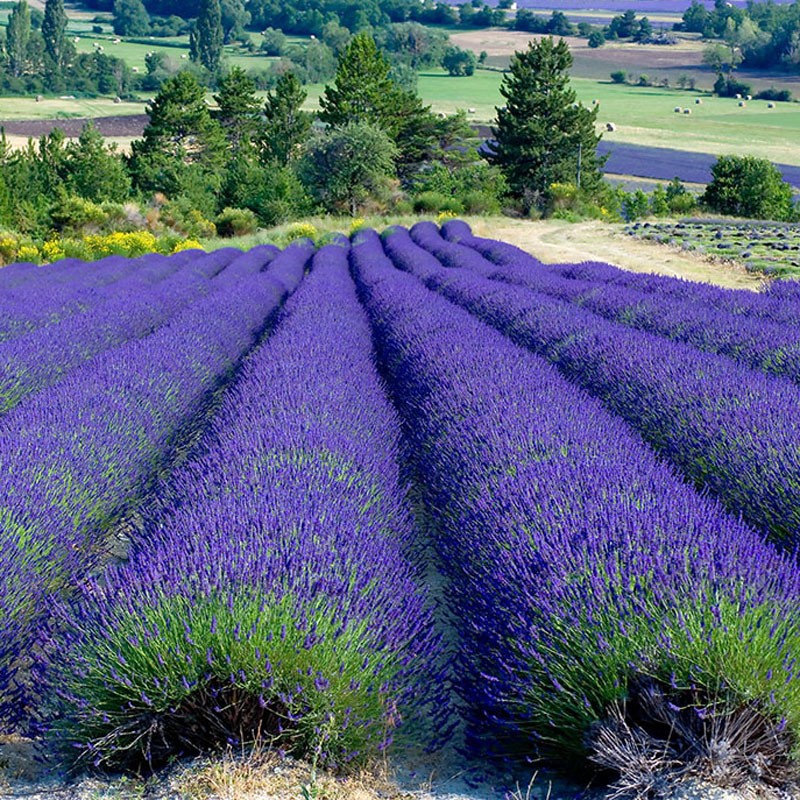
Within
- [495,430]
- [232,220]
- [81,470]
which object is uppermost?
[495,430]

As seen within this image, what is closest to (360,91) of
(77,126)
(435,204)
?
(435,204)

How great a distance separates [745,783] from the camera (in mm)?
1886

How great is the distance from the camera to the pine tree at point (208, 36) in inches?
3356

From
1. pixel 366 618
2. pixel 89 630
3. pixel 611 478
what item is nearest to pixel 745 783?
pixel 366 618

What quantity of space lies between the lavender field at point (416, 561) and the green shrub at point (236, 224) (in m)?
26.6

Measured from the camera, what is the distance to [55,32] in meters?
89.4

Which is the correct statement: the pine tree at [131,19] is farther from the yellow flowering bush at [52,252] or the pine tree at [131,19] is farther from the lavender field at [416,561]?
the lavender field at [416,561]

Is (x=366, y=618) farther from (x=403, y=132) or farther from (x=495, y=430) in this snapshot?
(x=403, y=132)

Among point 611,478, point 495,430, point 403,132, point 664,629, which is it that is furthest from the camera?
point 403,132

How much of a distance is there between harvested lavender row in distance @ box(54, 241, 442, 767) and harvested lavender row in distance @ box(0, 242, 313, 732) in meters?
0.31

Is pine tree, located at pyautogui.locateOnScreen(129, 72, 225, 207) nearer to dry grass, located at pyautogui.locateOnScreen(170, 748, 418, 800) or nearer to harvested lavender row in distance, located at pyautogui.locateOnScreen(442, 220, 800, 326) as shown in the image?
harvested lavender row in distance, located at pyautogui.locateOnScreen(442, 220, 800, 326)

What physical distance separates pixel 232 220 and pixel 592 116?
56.6 feet

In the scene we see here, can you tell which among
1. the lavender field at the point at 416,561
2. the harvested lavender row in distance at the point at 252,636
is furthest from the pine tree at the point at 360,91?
the harvested lavender row in distance at the point at 252,636

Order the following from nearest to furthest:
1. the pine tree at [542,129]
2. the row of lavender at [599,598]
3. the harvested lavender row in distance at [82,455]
Result: the row of lavender at [599,598] → the harvested lavender row in distance at [82,455] → the pine tree at [542,129]
